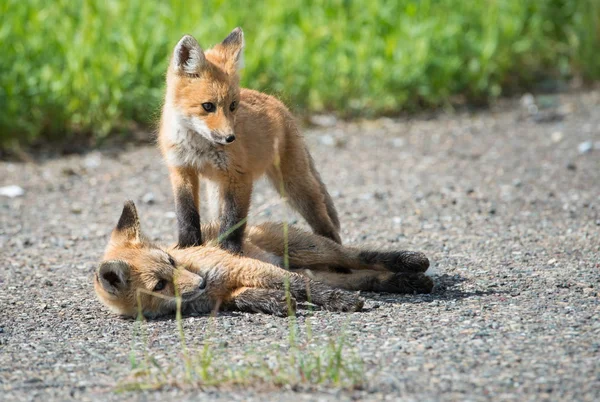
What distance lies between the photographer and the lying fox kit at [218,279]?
207 inches

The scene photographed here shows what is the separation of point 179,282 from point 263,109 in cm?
162

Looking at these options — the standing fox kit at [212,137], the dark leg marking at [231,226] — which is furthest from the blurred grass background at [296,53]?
the dark leg marking at [231,226]

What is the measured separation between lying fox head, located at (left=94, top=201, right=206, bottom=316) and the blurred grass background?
4.94 metres

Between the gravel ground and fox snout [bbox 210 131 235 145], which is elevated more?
fox snout [bbox 210 131 235 145]

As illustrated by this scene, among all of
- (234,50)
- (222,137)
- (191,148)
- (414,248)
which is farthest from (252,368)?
(414,248)

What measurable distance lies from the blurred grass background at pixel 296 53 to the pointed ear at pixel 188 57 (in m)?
4.23

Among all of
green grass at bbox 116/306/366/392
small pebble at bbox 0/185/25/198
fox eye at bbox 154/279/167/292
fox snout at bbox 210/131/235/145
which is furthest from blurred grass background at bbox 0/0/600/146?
green grass at bbox 116/306/366/392

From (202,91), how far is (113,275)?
1.35m

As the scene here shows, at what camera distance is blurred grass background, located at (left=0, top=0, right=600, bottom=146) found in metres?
10.1

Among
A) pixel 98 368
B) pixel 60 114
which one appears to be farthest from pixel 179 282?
pixel 60 114

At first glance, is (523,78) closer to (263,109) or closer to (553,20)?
(553,20)

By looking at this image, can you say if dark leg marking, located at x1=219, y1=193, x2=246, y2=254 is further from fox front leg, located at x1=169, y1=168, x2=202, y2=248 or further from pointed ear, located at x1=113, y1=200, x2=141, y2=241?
pointed ear, located at x1=113, y1=200, x2=141, y2=241

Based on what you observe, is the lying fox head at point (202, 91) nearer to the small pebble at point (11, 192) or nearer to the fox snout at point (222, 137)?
the fox snout at point (222, 137)

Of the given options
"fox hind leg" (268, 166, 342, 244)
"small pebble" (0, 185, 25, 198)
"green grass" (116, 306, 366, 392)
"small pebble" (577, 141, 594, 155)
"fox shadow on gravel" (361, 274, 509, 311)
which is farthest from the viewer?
"small pebble" (577, 141, 594, 155)
